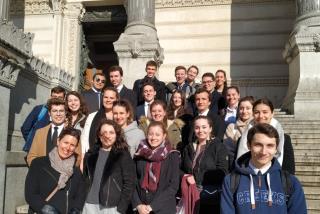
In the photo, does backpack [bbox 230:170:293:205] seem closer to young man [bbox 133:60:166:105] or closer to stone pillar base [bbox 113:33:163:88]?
young man [bbox 133:60:166:105]

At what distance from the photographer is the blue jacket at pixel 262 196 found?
359cm

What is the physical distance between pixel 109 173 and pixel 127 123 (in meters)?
0.93

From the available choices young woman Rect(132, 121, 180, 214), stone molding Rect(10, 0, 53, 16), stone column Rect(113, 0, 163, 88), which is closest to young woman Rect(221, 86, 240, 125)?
young woman Rect(132, 121, 180, 214)

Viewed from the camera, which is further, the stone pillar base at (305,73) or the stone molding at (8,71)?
the stone pillar base at (305,73)

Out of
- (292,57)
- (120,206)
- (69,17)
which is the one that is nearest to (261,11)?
(292,57)

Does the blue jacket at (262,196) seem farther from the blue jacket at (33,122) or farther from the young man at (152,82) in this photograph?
the young man at (152,82)

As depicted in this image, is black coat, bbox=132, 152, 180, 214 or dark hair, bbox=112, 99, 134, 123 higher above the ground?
dark hair, bbox=112, 99, 134, 123

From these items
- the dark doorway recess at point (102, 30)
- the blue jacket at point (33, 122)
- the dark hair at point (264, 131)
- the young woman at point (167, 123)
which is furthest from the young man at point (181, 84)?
the dark doorway recess at point (102, 30)

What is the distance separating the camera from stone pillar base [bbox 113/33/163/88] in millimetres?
13148

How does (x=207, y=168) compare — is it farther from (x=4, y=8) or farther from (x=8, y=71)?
(x=4, y=8)

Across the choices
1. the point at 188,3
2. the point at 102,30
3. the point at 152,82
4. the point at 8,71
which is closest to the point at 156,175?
the point at 152,82

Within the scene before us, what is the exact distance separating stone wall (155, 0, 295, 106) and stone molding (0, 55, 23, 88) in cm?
969

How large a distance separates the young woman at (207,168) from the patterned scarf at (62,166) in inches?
53.2

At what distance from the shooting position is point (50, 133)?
604cm
